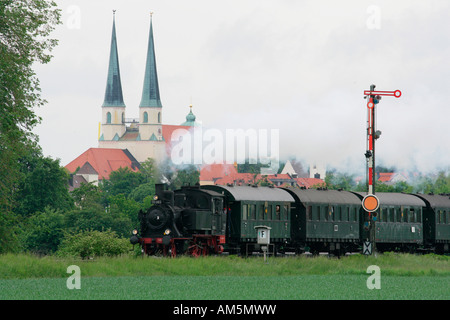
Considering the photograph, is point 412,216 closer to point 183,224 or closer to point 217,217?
point 217,217

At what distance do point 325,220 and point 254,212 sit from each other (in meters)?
4.90

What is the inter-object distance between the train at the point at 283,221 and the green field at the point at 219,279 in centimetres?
322

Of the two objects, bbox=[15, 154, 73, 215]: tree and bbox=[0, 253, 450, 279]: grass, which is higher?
bbox=[15, 154, 73, 215]: tree

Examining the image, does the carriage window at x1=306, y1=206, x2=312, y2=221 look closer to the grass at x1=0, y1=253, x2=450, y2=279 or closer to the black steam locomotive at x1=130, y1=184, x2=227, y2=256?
the black steam locomotive at x1=130, y1=184, x2=227, y2=256

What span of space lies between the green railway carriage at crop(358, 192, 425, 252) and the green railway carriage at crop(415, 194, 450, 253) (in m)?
0.59

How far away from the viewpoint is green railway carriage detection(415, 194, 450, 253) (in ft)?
155

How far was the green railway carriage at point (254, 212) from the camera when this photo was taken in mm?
37625

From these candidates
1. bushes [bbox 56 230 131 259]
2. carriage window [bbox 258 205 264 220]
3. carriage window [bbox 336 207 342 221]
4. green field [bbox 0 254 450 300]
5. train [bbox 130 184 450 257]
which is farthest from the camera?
carriage window [bbox 336 207 342 221]

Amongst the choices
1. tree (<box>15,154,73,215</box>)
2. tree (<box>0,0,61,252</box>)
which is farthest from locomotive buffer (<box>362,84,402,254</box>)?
tree (<box>15,154,73,215</box>)

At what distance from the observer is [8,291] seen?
2108 centimetres

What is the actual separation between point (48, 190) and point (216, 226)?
179 feet
